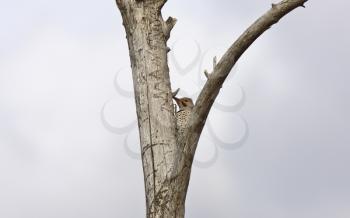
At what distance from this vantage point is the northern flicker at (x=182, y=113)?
334 inches

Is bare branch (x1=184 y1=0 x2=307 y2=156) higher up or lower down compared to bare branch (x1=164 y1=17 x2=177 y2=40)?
lower down

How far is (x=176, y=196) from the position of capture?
8.01 m

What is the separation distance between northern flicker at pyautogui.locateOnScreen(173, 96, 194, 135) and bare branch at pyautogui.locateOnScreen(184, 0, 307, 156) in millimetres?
175

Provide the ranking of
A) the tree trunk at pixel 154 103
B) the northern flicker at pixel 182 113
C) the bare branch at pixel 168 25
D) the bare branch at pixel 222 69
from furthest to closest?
1. the bare branch at pixel 168 25
2. the northern flicker at pixel 182 113
3. the tree trunk at pixel 154 103
4. the bare branch at pixel 222 69

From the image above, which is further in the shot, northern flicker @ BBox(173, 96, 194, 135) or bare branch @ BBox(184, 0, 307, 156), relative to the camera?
northern flicker @ BBox(173, 96, 194, 135)

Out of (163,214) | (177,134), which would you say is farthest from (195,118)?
(163,214)

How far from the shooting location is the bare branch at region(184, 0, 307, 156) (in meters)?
7.87

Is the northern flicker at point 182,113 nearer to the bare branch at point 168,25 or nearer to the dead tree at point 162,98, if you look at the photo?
the dead tree at point 162,98

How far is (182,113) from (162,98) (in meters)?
0.59

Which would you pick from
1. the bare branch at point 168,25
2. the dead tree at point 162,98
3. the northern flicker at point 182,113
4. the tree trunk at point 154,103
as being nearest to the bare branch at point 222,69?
the dead tree at point 162,98

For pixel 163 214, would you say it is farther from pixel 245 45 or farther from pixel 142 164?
pixel 245 45

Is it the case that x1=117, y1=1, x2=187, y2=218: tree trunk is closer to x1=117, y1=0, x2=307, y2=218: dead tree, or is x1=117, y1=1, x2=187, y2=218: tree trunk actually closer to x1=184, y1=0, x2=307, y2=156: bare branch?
x1=117, y1=0, x2=307, y2=218: dead tree

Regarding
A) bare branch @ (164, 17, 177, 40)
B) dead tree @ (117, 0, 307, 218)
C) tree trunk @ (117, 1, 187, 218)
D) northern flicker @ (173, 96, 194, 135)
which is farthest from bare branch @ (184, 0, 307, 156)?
bare branch @ (164, 17, 177, 40)

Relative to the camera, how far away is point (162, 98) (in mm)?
8547
